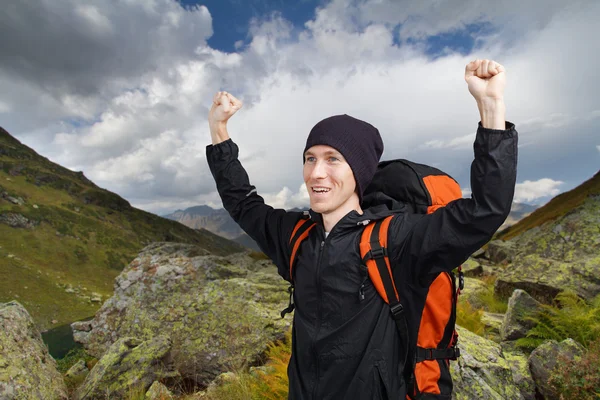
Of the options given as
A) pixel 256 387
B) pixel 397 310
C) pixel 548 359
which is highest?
pixel 397 310

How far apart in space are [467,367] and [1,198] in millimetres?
159143

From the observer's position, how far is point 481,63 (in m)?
2.59

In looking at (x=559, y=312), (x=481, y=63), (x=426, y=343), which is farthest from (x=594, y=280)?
(x=481, y=63)

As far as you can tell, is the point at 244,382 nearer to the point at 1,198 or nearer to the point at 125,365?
the point at 125,365

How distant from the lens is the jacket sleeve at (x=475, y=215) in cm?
230

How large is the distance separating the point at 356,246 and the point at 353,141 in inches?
39.7

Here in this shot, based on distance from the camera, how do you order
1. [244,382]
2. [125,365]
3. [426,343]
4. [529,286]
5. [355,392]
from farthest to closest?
[529,286]
[125,365]
[244,382]
[426,343]
[355,392]

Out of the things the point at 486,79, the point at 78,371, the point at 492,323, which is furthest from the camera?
the point at 78,371

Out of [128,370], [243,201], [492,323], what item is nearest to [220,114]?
[243,201]

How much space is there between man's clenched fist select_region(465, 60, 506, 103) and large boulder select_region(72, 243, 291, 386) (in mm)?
7136

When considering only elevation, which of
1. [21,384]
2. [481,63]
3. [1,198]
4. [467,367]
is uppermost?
[1,198]

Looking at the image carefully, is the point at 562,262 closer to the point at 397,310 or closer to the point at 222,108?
the point at 397,310

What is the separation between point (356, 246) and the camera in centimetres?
293

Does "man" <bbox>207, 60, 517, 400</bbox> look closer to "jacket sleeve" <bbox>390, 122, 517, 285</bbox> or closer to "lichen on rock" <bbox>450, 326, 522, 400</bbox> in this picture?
"jacket sleeve" <bbox>390, 122, 517, 285</bbox>
